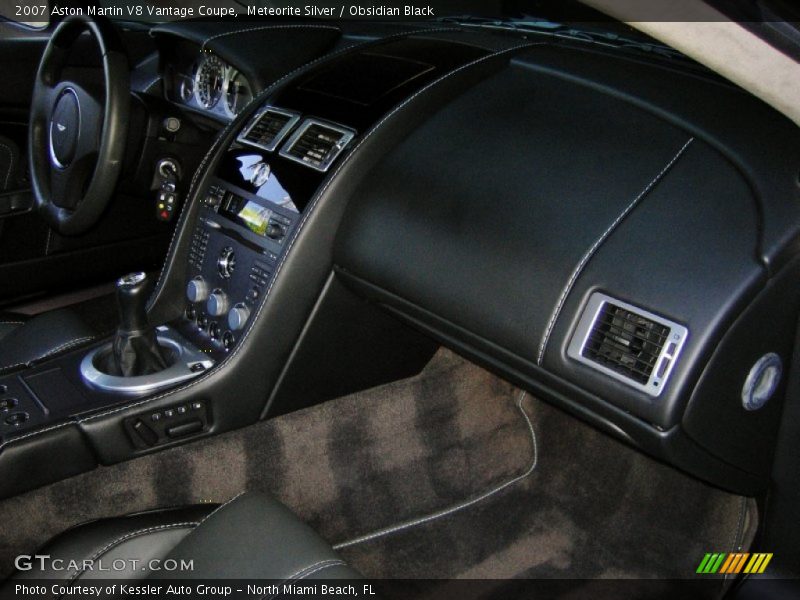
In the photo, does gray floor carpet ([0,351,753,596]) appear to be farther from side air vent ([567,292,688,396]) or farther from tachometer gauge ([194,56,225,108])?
tachometer gauge ([194,56,225,108])

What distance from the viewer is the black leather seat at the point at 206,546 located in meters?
1.25

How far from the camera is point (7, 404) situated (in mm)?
1678

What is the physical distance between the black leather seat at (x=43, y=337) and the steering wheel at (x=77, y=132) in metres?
0.21

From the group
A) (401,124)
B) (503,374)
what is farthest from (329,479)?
(401,124)

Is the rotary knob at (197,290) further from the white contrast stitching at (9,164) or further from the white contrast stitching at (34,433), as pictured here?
the white contrast stitching at (9,164)

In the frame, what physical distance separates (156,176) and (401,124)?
2.67 ft

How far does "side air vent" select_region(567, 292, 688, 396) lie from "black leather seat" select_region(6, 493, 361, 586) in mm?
475

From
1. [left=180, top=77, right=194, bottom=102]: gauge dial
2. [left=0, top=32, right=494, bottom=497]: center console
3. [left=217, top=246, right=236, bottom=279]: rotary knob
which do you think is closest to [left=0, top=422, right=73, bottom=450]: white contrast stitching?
[left=0, top=32, right=494, bottom=497]: center console

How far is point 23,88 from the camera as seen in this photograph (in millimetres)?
2900

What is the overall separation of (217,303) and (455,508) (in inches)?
30.4

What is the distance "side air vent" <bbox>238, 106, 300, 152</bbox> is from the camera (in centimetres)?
191

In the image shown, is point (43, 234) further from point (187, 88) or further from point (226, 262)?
point (226, 262)

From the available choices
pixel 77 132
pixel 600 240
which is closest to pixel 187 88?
pixel 77 132

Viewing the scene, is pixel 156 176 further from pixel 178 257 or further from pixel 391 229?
pixel 391 229
